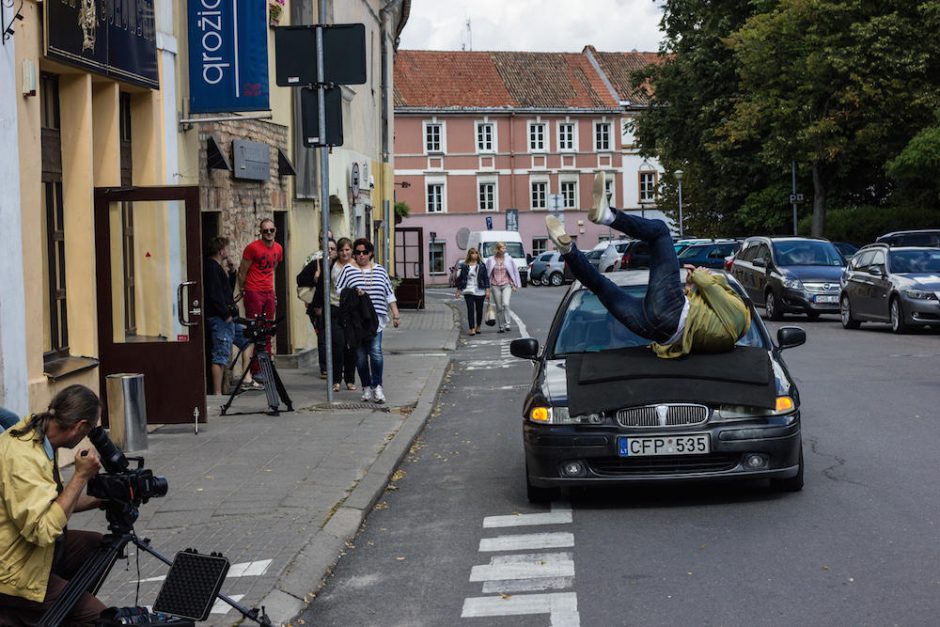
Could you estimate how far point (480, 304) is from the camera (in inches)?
1134

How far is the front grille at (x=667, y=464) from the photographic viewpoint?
8688 millimetres

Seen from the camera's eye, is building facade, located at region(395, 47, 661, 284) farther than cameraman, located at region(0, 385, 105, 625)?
Yes

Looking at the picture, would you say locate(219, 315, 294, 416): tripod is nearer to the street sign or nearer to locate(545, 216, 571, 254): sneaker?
the street sign

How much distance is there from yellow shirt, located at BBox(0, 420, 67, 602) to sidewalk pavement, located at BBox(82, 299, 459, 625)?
0.90m

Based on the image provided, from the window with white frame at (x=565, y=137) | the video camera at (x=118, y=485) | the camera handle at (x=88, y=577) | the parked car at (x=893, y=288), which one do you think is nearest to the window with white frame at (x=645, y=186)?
the window with white frame at (x=565, y=137)

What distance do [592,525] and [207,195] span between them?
29.6 ft

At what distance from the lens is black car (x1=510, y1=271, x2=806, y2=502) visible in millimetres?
8641

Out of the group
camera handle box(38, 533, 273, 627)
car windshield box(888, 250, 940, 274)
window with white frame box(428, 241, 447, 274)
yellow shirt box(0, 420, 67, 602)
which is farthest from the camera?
window with white frame box(428, 241, 447, 274)

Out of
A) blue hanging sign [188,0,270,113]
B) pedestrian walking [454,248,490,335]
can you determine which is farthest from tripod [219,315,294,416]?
pedestrian walking [454,248,490,335]

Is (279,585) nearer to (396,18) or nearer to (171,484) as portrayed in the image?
(171,484)

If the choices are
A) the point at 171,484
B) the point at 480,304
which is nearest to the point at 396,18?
the point at 480,304

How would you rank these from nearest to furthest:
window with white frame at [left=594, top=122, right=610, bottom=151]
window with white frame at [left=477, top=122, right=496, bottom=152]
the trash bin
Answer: the trash bin → window with white frame at [left=477, top=122, right=496, bottom=152] → window with white frame at [left=594, top=122, right=610, bottom=151]

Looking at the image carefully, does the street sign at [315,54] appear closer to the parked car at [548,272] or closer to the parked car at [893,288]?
the parked car at [893,288]

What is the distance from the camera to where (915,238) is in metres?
30.5
